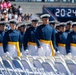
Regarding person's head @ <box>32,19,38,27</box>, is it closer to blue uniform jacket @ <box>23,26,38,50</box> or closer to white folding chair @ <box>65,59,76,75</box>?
blue uniform jacket @ <box>23,26,38,50</box>

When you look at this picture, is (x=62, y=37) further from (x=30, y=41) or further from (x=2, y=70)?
(x=2, y=70)

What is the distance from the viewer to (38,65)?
14.2 meters

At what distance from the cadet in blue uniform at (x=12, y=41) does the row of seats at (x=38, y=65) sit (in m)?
2.79

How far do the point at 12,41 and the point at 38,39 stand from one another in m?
0.86

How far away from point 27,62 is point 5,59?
89 centimetres

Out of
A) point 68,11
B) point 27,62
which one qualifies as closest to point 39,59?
point 27,62

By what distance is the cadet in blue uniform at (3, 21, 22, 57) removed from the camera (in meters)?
17.8

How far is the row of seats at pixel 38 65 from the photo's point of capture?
13531 mm

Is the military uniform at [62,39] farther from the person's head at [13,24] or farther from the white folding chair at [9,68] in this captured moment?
the white folding chair at [9,68]

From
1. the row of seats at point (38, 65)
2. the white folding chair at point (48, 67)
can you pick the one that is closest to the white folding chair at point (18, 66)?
the row of seats at point (38, 65)

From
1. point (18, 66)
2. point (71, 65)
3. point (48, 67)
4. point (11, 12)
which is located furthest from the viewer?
point (11, 12)

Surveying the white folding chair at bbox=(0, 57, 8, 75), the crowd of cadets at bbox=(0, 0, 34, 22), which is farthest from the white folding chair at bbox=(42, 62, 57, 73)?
the crowd of cadets at bbox=(0, 0, 34, 22)

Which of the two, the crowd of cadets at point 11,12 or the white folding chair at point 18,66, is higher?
the white folding chair at point 18,66

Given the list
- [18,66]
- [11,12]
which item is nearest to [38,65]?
Result: [18,66]
